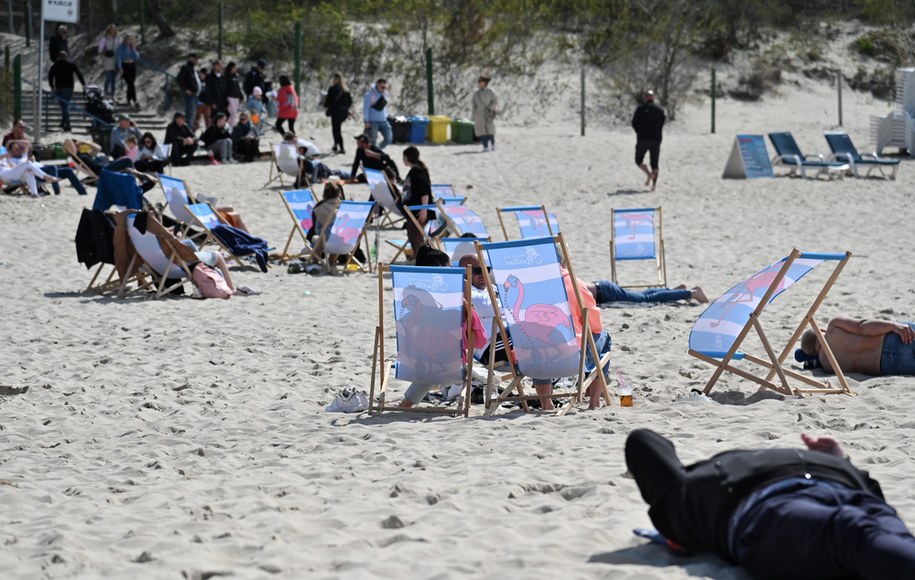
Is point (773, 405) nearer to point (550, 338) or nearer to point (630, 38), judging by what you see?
point (550, 338)

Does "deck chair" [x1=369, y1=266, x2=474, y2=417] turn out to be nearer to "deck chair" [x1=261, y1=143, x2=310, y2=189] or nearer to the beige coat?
"deck chair" [x1=261, y1=143, x2=310, y2=189]

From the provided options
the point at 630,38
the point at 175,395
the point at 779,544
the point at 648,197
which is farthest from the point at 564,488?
the point at 630,38

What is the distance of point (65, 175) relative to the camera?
16.3m

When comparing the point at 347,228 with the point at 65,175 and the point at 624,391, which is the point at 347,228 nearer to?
the point at 624,391

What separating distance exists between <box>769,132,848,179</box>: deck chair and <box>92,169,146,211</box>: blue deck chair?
1136 centimetres

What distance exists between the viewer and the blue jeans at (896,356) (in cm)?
647

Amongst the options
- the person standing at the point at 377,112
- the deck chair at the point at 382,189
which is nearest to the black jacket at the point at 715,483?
the deck chair at the point at 382,189

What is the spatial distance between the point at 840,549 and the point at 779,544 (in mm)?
164

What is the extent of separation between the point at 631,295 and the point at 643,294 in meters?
0.11

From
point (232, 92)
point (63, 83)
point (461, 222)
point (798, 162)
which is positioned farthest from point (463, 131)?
point (461, 222)

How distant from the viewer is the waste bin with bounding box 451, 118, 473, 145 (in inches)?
858

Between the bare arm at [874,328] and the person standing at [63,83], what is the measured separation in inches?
686

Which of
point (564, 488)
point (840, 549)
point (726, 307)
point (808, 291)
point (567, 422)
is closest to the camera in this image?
point (840, 549)

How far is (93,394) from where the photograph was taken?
6605mm
